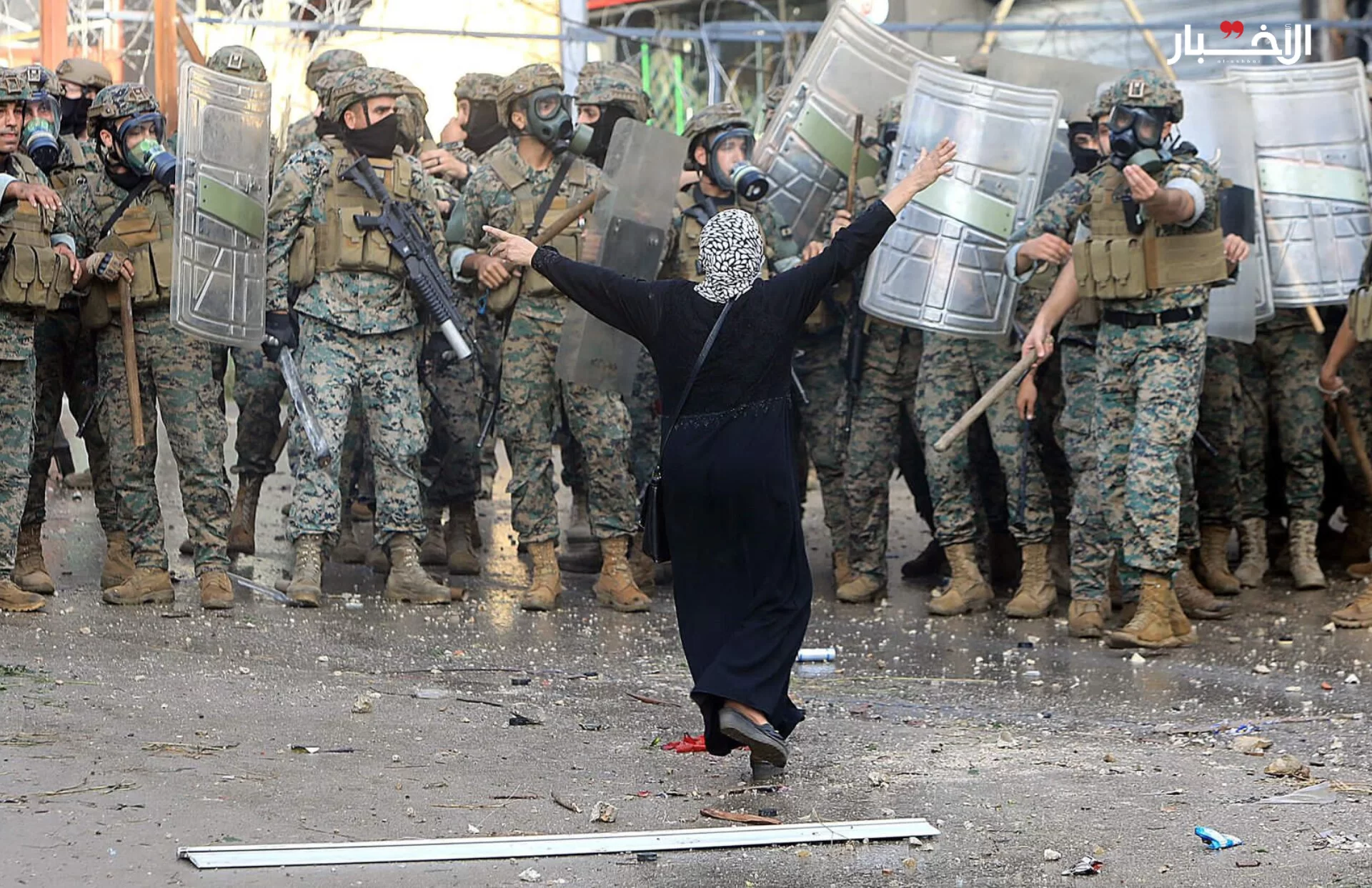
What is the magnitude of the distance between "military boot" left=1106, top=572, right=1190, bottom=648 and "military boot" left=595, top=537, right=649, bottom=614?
1.86 m

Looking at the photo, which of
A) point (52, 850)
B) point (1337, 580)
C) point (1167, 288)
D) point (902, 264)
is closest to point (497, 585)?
point (902, 264)

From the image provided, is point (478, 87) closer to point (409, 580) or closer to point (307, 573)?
point (409, 580)

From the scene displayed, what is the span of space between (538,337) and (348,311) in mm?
742

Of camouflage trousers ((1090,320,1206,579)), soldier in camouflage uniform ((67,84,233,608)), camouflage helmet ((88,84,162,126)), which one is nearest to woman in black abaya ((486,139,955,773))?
camouflage trousers ((1090,320,1206,579))

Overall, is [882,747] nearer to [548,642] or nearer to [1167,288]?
[548,642]

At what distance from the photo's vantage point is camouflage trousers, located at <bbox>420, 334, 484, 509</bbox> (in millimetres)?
8328

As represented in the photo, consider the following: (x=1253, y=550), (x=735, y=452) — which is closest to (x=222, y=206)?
(x=735, y=452)

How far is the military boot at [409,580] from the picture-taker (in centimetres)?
757

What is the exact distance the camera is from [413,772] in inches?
194

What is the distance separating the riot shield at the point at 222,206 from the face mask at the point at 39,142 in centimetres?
49

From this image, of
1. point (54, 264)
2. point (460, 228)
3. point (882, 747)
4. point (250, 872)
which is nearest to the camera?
point (250, 872)

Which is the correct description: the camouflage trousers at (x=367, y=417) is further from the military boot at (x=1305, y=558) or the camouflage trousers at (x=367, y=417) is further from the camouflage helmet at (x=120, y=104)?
the military boot at (x=1305, y=558)

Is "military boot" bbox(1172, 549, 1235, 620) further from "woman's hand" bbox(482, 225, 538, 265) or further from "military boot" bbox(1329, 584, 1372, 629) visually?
"woman's hand" bbox(482, 225, 538, 265)

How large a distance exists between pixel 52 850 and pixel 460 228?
3972 mm
